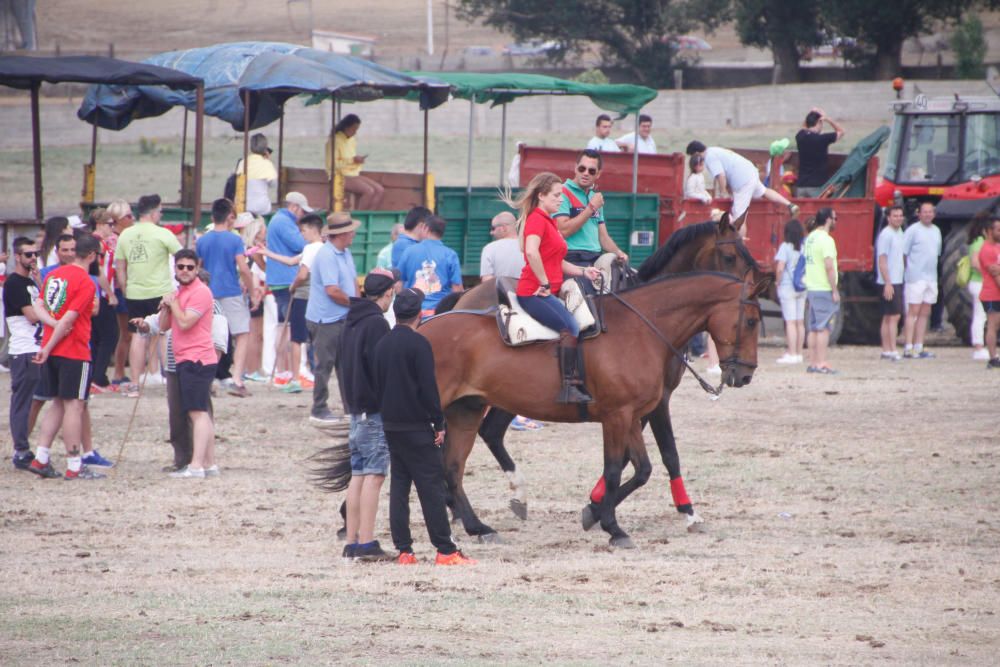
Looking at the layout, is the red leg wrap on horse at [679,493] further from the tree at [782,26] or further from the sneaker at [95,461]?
the tree at [782,26]

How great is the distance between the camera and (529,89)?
19.6m

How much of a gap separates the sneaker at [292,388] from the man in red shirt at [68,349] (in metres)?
4.73

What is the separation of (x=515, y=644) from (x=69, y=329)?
18.4 ft

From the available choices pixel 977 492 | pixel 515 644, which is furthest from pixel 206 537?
pixel 977 492

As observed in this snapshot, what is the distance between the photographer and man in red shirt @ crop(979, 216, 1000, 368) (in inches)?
676

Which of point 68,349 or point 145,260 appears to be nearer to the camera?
point 68,349

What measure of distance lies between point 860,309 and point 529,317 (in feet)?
41.9

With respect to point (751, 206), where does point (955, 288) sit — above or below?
below

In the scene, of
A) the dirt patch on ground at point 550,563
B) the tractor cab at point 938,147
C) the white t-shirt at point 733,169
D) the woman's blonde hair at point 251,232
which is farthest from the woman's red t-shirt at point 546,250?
the tractor cab at point 938,147

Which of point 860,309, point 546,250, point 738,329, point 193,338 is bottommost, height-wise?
point 860,309

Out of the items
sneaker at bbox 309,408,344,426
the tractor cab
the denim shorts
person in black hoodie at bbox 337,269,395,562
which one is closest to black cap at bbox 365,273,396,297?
person in black hoodie at bbox 337,269,395,562

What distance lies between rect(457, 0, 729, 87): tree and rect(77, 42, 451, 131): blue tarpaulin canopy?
36578mm

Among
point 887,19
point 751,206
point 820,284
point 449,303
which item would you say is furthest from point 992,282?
point 887,19

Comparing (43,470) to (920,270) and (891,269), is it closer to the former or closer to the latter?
(891,269)
